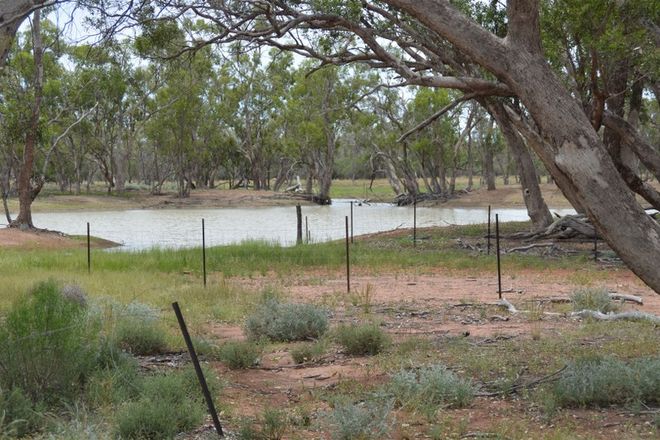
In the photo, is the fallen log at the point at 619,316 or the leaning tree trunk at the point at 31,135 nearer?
the fallen log at the point at 619,316

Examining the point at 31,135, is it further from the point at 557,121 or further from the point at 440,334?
the point at 557,121

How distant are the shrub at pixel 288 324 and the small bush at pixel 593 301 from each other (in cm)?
377

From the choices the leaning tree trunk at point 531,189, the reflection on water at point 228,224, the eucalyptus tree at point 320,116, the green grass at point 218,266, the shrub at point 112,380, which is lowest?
the reflection on water at point 228,224

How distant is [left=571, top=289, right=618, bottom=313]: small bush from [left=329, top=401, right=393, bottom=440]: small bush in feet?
19.7

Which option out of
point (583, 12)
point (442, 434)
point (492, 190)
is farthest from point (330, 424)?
A: point (492, 190)

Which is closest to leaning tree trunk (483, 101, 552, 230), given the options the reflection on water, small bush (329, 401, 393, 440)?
the reflection on water

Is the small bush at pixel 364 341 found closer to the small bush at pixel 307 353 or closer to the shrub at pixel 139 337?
the small bush at pixel 307 353

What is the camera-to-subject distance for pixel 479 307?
11.6 meters

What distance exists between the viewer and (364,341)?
8.48m

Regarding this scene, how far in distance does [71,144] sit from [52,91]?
1776 centimetres

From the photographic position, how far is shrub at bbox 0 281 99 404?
6.31m

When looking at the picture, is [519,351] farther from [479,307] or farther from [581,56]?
[581,56]

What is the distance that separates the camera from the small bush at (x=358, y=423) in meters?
5.44

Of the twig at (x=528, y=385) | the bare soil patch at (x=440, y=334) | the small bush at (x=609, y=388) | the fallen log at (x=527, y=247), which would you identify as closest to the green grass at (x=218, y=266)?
the bare soil patch at (x=440, y=334)
